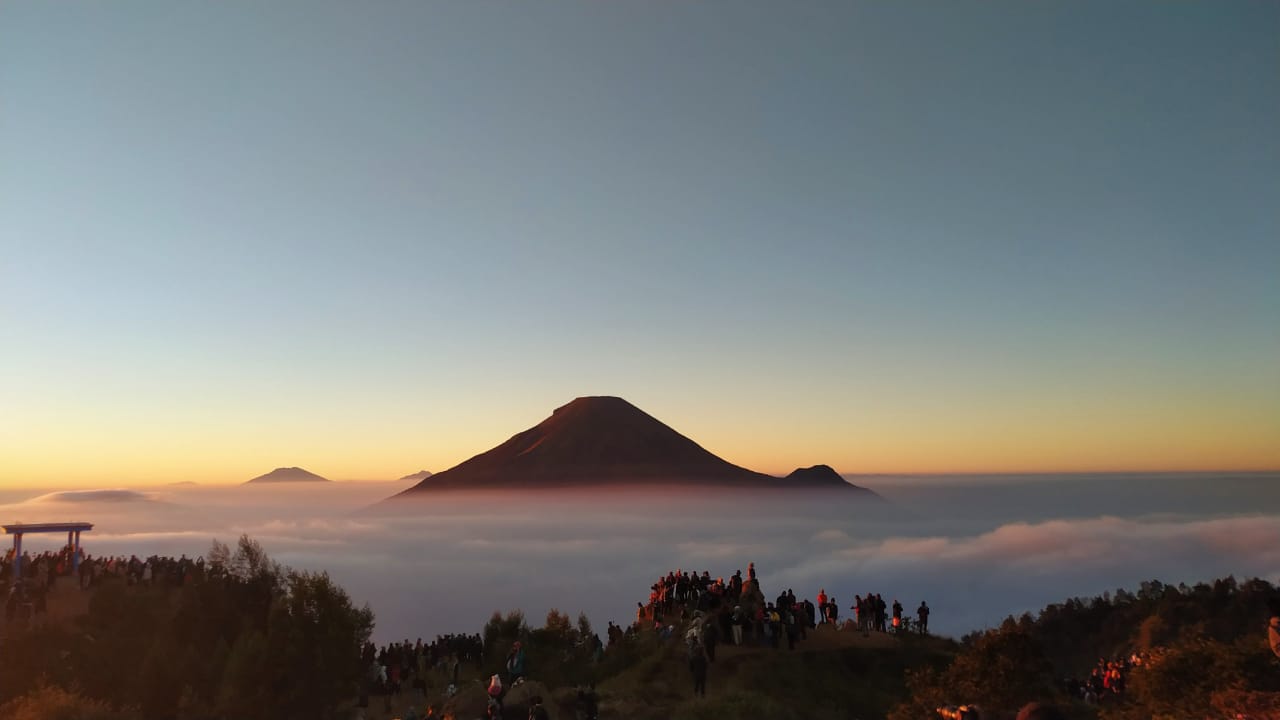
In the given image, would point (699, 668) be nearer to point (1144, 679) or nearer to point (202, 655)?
point (1144, 679)

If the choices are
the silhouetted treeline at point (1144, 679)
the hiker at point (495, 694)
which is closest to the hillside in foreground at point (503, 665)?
the silhouetted treeline at point (1144, 679)

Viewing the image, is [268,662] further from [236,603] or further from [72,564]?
[72,564]

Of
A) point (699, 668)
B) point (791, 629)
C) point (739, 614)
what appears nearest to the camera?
point (699, 668)

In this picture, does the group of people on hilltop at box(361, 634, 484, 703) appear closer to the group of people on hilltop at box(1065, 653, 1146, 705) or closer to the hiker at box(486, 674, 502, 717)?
the hiker at box(486, 674, 502, 717)

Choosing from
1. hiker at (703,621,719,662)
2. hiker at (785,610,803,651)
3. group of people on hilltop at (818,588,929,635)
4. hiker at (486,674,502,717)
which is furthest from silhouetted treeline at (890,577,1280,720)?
group of people on hilltop at (818,588,929,635)

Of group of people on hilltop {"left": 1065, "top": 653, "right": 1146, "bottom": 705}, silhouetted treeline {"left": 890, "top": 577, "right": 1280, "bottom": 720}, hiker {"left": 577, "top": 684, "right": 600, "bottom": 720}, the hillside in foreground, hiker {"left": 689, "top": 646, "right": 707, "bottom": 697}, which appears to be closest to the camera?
silhouetted treeline {"left": 890, "top": 577, "right": 1280, "bottom": 720}

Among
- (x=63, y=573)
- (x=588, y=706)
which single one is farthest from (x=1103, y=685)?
(x=63, y=573)

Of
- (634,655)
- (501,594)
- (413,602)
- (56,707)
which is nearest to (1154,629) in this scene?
(634,655)

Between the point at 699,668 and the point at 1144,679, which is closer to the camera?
the point at 1144,679

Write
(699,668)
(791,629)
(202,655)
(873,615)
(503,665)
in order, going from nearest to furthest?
(699,668)
(791,629)
(202,655)
(873,615)
(503,665)

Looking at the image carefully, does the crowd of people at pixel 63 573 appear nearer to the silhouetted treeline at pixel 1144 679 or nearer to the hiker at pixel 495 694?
the hiker at pixel 495 694

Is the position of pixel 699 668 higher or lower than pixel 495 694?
lower
